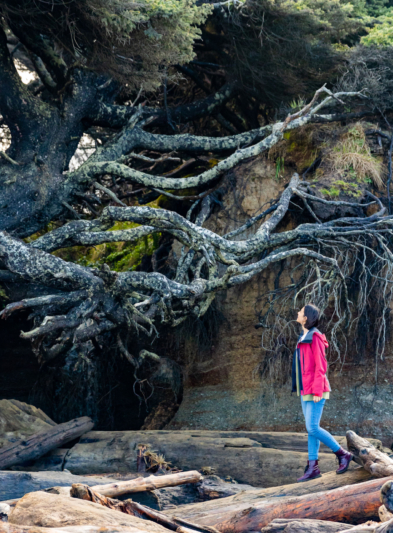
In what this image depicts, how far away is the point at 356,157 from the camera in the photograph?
9688 mm

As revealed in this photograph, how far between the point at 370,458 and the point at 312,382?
0.94 metres

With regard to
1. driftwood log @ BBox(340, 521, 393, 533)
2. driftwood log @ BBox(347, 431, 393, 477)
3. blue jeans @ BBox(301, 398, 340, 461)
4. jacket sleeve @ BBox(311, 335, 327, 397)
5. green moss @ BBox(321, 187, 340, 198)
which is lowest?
driftwood log @ BBox(340, 521, 393, 533)

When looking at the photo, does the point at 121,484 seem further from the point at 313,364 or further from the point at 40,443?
the point at 40,443

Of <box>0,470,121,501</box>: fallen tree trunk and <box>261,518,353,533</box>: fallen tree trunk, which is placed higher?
<box>261,518,353,533</box>: fallen tree trunk

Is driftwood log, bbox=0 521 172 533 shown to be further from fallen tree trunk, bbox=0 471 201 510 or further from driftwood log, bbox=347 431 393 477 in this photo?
driftwood log, bbox=347 431 393 477

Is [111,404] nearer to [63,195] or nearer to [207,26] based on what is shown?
[63,195]

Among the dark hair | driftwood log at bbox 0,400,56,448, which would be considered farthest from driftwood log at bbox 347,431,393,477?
driftwood log at bbox 0,400,56,448

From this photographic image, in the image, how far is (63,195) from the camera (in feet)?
28.9

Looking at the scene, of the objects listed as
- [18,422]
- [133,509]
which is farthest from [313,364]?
[18,422]

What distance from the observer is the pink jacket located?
5445mm

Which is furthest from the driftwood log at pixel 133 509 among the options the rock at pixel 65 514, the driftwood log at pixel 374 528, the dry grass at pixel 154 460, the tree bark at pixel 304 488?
the dry grass at pixel 154 460

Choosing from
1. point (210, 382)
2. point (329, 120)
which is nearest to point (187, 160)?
point (329, 120)

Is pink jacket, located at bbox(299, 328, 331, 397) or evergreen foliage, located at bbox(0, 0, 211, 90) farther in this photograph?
evergreen foliage, located at bbox(0, 0, 211, 90)

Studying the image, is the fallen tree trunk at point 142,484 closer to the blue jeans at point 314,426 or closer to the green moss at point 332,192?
the blue jeans at point 314,426
